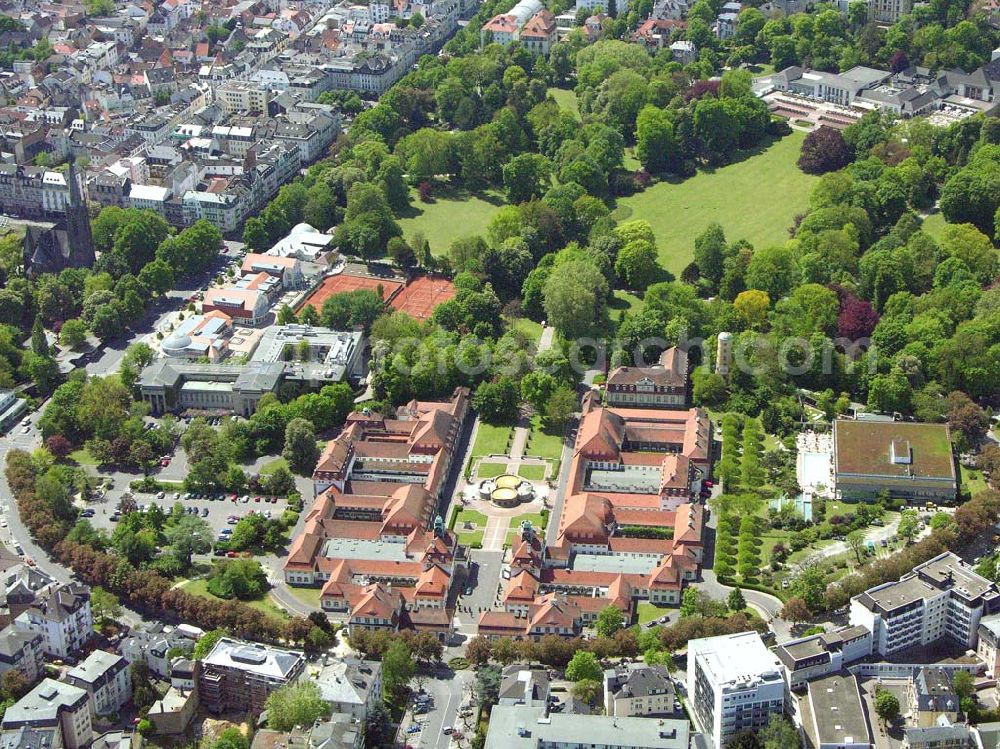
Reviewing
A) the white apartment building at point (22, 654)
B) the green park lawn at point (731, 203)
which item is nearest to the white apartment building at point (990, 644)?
the green park lawn at point (731, 203)

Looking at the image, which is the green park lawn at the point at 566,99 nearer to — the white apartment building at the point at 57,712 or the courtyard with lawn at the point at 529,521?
the courtyard with lawn at the point at 529,521

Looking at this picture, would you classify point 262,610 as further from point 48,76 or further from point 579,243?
point 48,76

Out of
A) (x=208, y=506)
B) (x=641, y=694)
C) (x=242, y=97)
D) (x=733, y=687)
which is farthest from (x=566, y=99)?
(x=733, y=687)

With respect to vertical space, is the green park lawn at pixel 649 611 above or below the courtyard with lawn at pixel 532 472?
above

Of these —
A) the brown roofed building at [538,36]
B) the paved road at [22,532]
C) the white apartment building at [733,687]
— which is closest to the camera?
the white apartment building at [733,687]

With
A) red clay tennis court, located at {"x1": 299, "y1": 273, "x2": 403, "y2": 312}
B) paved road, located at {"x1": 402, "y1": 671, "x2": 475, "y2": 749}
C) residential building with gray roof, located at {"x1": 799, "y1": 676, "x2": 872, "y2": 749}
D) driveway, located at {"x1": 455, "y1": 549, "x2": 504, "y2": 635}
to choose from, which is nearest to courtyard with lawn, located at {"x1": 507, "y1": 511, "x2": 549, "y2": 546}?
driveway, located at {"x1": 455, "y1": 549, "x2": 504, "y2": 635}

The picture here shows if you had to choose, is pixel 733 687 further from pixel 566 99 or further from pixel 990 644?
pixel 566 99

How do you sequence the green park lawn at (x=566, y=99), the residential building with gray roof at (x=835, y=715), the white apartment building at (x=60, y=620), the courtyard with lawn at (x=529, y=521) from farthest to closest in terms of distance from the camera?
1. the green park lawn at (x=566, y=99)
2. the courtyard with lawn at (x=529, y=521)
3. the white apartment building at (x=60, y=620)
4. the residential building with gray roof at (x=835, y=715)
